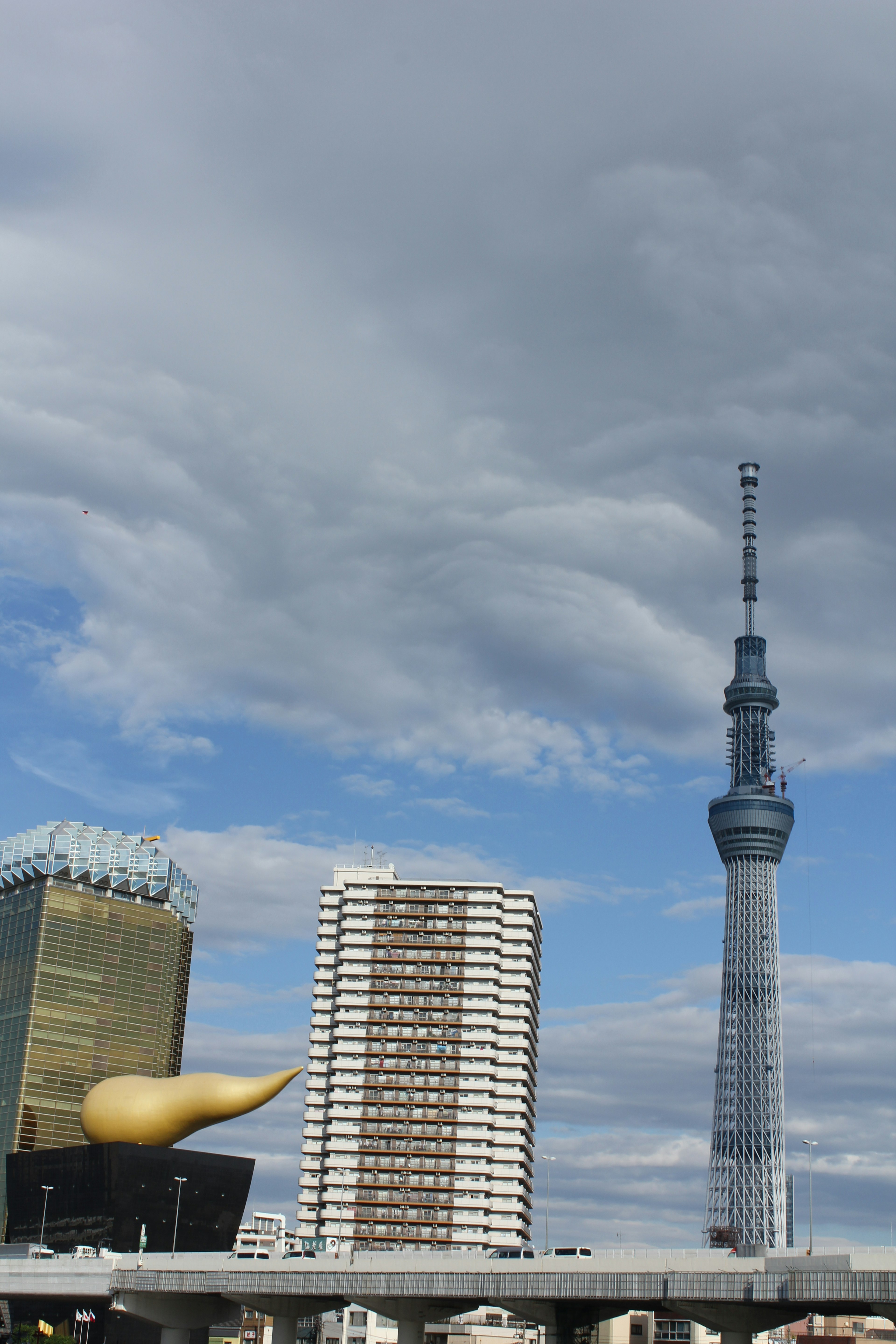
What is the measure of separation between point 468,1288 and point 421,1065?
335 ft

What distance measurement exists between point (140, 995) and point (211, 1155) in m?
77.6

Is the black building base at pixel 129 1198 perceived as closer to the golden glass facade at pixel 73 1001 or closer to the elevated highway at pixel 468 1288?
the elevated highway at pixel 468 1288

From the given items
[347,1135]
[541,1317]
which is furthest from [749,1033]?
[541,1317]

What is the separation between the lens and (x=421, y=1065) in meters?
170

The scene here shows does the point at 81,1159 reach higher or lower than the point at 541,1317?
higher

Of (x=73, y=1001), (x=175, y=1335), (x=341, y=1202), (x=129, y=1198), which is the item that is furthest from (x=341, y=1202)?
(x=175, y=1335)

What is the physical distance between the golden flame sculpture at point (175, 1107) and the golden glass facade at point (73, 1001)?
68.4 meters

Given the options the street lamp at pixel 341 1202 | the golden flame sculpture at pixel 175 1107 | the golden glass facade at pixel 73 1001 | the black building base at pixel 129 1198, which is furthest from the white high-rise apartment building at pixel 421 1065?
the golden flame sculpture at pixel 175 1107

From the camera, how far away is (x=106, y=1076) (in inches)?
6767

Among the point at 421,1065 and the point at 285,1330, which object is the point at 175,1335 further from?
the point at 421,1065

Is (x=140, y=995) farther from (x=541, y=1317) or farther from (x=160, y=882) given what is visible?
(x=541, y=1317)

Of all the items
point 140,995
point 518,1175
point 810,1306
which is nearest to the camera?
point 810,1306

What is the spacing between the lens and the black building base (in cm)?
9544

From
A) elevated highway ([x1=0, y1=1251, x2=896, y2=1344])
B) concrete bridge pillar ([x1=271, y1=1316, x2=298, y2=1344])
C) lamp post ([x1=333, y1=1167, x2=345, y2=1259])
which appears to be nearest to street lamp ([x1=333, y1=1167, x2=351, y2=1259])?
lamp post ([x1=333, y1=1167, x2=345, y2=1259])
